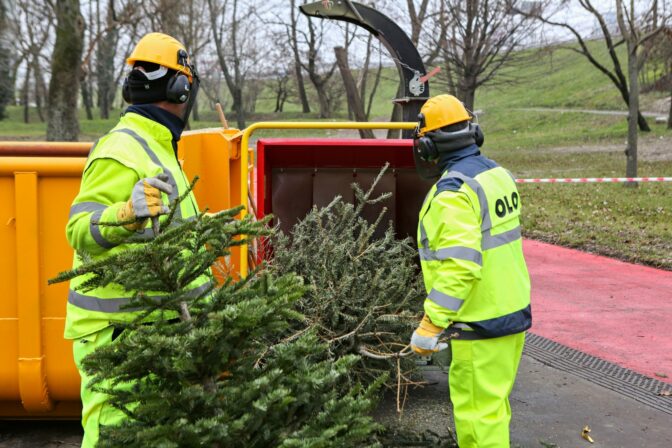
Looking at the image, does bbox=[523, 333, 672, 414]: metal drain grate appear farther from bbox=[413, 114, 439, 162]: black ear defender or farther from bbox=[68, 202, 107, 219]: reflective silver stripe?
bbox=[68, 202, 107, 219]: reflective silver stripe

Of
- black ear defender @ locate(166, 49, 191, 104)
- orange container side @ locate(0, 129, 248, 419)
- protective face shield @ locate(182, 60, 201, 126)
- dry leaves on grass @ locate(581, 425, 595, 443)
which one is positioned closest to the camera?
black ear defender @ locate(166, 49, 191, 104)

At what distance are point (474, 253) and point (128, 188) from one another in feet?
4.64

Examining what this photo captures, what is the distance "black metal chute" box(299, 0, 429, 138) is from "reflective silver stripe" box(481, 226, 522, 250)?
10.4 feet

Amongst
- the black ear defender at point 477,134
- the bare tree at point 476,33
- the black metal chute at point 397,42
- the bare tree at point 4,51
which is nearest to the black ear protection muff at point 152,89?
the black ear defender at point 477,134

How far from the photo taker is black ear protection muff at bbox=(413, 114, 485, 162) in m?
3.56

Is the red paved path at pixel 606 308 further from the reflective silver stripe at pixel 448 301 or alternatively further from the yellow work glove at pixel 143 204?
the yellow work glove at pixel 143 204

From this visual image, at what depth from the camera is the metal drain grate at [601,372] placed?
5.10 m

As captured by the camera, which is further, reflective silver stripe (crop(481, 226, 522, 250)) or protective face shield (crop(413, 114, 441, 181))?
protective face shield (crop(413, 114, 441, 181))

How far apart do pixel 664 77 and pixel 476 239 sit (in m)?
36.2

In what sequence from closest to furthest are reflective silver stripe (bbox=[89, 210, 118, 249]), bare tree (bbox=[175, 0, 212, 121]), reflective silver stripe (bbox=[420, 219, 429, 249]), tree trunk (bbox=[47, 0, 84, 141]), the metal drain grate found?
reflective silver stripe (bbox=[89, 210, 118, 249])
reflective silver stripe (bbox=[420, 219, 429, 249])
the metal drain grate
tree trunk (bbox=[47, 0, 84, 141])
bare tree (bbox=[175, 0, 212, 121])

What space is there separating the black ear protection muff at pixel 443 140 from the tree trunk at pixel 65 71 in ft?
60.8

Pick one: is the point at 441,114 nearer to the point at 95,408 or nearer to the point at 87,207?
the point at 87,207

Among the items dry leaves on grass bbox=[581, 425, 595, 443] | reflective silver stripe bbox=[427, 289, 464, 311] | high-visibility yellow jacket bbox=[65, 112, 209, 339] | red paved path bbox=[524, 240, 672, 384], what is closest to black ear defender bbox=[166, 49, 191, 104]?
high-visibility yellow jacket bbox=[65, 112, 209, 339]

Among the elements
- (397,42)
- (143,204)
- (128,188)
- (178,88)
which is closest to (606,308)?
(397,42)
